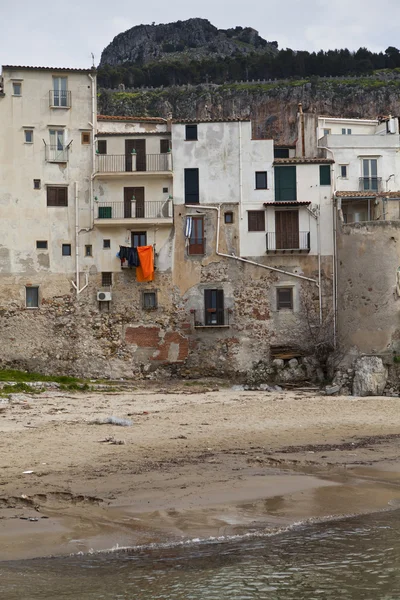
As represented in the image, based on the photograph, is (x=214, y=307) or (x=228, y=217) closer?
(x=214, y=307)

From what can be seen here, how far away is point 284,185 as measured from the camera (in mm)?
42875

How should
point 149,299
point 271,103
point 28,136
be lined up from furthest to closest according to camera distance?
1. point 271,103
2. point 28,136
3. point 149,299

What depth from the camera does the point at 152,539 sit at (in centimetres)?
1516

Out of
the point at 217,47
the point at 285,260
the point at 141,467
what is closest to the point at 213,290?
the point at 285,260

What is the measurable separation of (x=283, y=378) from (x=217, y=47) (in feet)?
436

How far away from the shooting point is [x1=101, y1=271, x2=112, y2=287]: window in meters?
42.2

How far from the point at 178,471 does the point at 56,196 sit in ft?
83.7

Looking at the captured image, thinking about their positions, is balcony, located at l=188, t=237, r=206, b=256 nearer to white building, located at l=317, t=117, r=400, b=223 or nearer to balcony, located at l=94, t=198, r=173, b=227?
balcony, located at l=94, t=198, r=173, b=227

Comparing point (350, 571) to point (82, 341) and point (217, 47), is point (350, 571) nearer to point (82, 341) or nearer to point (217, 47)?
point (82, 341)

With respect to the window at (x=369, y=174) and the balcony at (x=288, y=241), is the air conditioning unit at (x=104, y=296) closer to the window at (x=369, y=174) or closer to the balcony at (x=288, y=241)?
the balcony at (x=288, y=241)

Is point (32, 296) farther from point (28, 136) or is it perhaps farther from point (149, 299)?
point (28, 136)

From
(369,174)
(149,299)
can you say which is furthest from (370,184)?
(149,299)

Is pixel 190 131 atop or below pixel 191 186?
atop

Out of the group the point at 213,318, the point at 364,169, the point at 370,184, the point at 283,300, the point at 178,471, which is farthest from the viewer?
the point at 364,169
